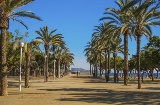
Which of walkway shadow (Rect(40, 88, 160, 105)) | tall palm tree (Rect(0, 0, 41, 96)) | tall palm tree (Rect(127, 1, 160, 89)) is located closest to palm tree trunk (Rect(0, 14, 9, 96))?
tall palm tree (Rect(0, 0, 41, 96))

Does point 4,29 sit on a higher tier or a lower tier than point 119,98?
higher

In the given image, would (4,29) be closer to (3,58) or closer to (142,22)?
(3,58)

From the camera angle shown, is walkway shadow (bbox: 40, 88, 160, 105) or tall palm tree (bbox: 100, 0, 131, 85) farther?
tall palm tree (bbox: 100, 0, 131, 85)

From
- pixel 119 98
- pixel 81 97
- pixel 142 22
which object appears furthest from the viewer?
pixel 142 22

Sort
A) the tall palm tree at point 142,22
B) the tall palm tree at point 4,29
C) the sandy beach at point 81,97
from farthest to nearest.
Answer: the tall palm tree at point 142,22 < the tall palm tree at point 4,29 < the sandy beach at point 81,97

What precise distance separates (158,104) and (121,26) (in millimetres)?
23282

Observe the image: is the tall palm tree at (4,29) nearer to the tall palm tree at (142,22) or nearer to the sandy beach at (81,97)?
the sandy beach at (81,97)

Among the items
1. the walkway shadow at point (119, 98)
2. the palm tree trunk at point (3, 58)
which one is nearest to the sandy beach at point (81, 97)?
the walkway shadow at point (119, 98)

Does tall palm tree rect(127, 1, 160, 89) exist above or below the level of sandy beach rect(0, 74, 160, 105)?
above

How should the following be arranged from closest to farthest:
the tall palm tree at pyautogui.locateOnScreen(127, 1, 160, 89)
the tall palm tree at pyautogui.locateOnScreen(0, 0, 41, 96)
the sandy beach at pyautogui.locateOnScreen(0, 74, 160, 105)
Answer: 1. the sandy beach at pyautogui.locateOnScreen(0, 74, 160, 105)
2. the tall palm tree at pyautogui.locateOnScreen(0, 0, 41, 96)
3. the tall palm tree at pyautogui.locateOnScreen(127, 1, 160, 89)

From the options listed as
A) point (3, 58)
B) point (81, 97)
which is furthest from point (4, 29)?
point (81, 97)

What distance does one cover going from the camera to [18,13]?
24.8 m

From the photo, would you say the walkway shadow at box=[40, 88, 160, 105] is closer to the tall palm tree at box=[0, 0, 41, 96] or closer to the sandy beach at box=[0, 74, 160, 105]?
the sandy beach at box=[0, 74, 160, 105]

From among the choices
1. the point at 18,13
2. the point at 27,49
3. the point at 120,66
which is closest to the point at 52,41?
the point at 27,49
